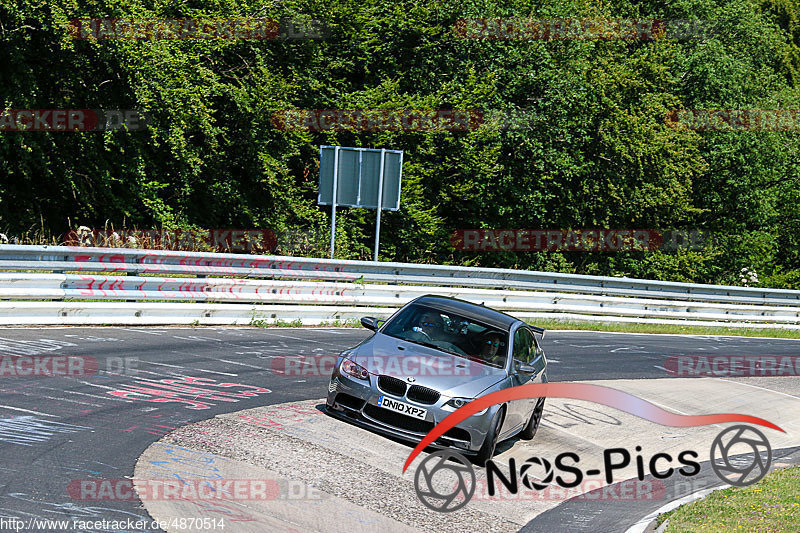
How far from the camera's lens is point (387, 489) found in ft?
26.3

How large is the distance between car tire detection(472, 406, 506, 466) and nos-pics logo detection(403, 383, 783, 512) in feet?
0.36

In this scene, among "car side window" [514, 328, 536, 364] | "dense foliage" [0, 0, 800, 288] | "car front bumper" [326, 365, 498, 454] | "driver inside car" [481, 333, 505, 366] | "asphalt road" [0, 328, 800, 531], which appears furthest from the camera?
"dense foliage" [0, 0, 800, 288]

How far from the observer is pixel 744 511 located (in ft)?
27.5

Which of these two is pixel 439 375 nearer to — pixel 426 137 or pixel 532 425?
pixel 532 425

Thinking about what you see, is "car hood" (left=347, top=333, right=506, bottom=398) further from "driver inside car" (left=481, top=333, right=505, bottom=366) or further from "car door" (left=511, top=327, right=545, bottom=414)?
"car door" (left=511, top=327, right=545, bottom=414)

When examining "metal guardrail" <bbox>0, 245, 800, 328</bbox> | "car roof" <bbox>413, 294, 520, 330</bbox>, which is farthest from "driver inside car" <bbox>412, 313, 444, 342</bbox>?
"metal guardrail" <bbox>0, 245, 800, 328</bbox>

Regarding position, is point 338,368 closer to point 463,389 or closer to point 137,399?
point 463,389

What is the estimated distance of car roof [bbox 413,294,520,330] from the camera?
10.6 m

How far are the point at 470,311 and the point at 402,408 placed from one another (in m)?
2.03

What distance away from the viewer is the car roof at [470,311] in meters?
10.6

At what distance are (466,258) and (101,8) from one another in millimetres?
17100

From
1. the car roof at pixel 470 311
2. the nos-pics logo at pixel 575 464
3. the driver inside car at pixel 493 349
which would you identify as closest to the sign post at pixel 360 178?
the nos-pics logo at pixel 575 464

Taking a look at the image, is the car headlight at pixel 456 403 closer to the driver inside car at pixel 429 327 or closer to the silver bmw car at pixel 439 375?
the silver bmw car at pixel 439 375

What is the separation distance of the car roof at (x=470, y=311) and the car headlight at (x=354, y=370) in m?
1.51
